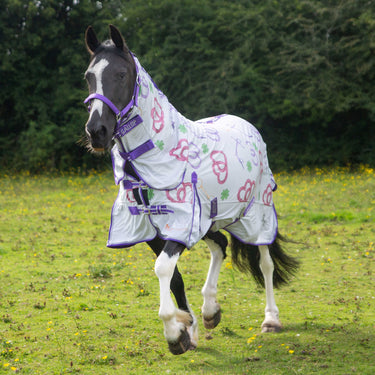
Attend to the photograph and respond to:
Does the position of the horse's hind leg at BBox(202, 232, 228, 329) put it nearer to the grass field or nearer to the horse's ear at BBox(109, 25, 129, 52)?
the grass field

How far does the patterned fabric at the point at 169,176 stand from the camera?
3.95m

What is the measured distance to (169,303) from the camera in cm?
381

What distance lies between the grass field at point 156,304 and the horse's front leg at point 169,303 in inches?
20.2

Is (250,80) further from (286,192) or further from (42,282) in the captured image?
(42,282)

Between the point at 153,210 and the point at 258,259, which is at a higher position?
the point at 153,210

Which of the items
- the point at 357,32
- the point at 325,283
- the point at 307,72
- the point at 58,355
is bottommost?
the point at 325,283

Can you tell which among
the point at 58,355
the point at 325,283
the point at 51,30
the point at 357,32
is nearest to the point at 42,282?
the point at 58,355

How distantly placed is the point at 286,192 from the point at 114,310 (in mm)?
9530

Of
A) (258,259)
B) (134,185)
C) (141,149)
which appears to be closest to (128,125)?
(141,149)

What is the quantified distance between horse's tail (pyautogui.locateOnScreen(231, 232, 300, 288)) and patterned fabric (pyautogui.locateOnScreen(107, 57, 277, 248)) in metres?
1.00

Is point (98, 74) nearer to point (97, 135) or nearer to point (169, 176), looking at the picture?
point (97, 135)

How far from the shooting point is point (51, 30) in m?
23.4

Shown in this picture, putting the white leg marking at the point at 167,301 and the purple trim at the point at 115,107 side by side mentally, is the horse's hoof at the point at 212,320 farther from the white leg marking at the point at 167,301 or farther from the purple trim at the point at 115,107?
the purple trim at the point at 115,107

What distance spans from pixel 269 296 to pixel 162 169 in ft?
7.18
